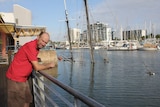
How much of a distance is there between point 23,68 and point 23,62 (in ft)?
0.40

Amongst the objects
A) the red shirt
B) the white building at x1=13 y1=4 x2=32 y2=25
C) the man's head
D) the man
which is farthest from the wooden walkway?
the white building at x1=13 y1=4 x2=32 y2=25

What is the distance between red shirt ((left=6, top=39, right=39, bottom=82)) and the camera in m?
4.97

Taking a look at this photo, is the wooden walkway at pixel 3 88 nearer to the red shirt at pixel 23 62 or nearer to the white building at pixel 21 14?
the red shirt at pixel 23 62

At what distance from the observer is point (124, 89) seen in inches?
994

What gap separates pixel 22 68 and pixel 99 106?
2.83 meters

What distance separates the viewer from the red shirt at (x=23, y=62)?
196 inches

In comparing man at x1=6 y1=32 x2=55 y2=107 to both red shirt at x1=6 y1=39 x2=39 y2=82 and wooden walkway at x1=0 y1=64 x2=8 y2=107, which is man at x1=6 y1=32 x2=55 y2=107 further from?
wooden walkway at x1=0 y1=64 x2=8 y2=107

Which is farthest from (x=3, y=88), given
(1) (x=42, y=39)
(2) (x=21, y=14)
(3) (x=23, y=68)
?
(2) (x=21, y=14)

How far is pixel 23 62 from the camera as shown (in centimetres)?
512

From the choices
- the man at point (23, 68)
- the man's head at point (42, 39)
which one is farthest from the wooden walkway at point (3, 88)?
the man's head at point (42, 39)

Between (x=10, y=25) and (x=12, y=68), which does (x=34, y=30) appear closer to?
(x=10, y=25)

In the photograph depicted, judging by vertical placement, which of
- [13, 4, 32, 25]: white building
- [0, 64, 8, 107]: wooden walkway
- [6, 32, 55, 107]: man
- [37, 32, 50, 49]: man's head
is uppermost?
[13, 4, 32, 25]: white building

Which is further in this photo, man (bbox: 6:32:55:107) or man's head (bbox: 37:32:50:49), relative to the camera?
man (bbox: 6:32:55:107)

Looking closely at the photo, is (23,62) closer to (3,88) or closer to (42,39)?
(42,39)
